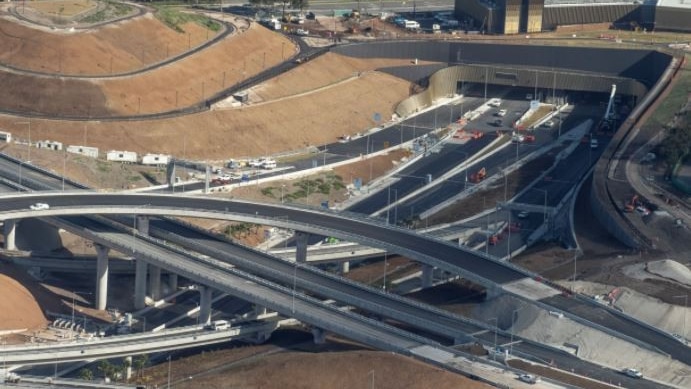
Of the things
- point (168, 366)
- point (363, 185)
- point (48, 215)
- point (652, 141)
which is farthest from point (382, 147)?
point (168, 366)

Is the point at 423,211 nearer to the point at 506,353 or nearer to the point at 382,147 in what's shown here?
the point at 382,147

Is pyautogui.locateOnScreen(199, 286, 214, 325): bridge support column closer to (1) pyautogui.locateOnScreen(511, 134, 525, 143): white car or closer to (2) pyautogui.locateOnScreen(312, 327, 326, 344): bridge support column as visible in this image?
(2) pyautogui.locateOnScreen(312, 327, 326, 344): bridge support column

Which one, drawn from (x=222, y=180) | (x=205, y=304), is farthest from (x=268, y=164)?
(x=205, y=304)

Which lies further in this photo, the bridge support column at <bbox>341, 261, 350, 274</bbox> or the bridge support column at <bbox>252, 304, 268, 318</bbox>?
the bridge support column at <bbox>341, 261, 350, 274</bbox>

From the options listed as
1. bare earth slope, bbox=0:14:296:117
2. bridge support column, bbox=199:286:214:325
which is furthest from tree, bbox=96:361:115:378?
bare earth slope, bbox=0:14:296:117

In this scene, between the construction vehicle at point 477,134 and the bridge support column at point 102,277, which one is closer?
the bridge support column at point 102,277

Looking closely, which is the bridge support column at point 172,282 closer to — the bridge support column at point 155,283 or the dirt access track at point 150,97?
the bridge support column at point 155,283

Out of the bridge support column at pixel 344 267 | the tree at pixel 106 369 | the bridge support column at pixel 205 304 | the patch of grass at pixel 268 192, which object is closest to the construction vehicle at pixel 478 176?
the patch of grass at pixel 268 192
